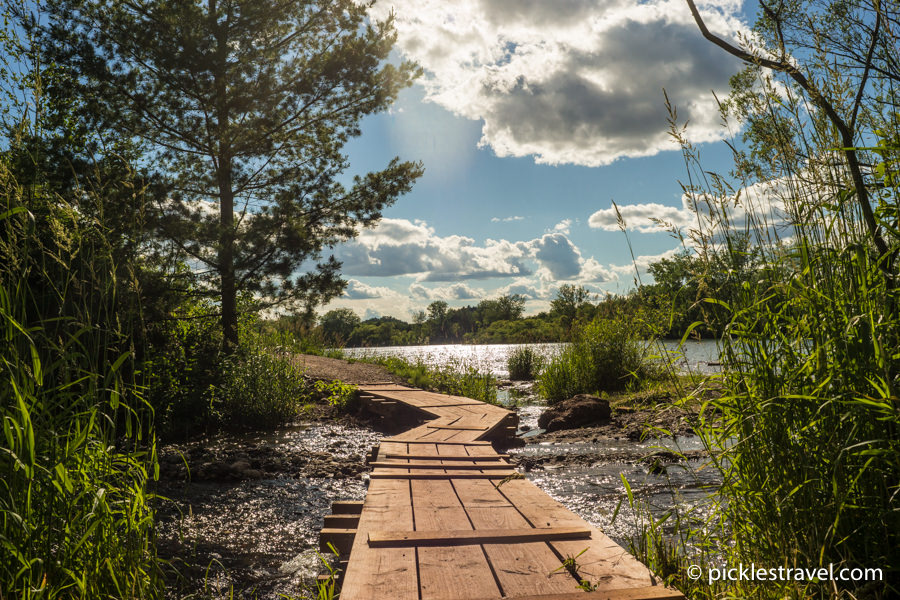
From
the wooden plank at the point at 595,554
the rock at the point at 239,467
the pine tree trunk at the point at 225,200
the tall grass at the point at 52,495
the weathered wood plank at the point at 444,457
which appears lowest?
the rock at the point at 239,467

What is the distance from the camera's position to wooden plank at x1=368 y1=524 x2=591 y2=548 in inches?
104

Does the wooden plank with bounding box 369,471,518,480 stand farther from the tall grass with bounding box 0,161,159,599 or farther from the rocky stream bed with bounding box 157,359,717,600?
the tall grass with bounding box 0,161,159,599

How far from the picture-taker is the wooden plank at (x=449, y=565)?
2.16 meters

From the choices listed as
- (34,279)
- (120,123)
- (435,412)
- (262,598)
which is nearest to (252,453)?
(435,412)

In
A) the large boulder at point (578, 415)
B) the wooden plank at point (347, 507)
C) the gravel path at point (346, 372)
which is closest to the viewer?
the wooden plank at point (347, 507)

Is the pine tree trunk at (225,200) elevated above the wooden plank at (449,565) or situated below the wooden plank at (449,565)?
above

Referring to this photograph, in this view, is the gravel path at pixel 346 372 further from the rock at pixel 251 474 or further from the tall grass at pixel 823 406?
the tall grass at pixel 823 406

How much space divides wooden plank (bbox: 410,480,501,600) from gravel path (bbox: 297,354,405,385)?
8626 millimetres

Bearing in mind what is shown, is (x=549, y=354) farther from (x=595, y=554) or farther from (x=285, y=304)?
(x=595, y=554)

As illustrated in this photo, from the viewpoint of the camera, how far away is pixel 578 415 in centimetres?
855

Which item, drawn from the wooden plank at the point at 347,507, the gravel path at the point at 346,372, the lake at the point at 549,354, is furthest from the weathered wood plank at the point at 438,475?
the gravel path at the point at 346,372

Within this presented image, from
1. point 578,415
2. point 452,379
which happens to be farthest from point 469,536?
point 452,379

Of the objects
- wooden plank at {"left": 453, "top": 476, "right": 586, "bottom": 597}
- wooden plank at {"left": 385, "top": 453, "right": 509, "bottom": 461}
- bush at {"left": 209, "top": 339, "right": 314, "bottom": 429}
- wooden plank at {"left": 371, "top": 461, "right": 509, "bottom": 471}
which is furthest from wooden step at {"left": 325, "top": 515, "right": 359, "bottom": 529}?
bush at {"left": 209, "top": 339, "right": 314, "bottom": 429}

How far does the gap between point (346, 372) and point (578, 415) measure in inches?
273
